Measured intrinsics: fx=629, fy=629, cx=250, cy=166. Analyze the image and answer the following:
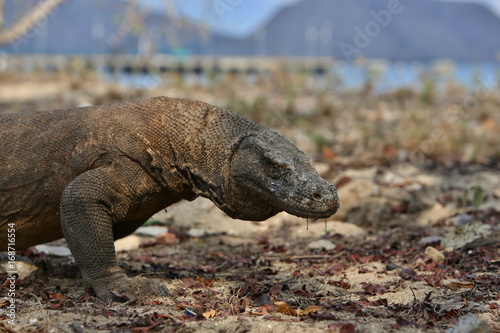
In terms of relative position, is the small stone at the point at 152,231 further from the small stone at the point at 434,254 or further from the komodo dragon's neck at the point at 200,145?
the small stone at the point at 434,254

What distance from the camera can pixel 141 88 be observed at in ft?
46.8

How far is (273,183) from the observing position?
3.51 metres

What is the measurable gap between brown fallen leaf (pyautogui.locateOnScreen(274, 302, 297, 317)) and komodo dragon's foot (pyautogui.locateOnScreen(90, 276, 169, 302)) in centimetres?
73

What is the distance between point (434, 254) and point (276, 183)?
1.77 meters

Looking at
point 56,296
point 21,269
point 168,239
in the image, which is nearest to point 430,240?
point 168,239

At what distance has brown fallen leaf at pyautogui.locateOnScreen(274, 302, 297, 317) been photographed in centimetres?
331

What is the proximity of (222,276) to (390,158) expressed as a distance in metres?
5.00

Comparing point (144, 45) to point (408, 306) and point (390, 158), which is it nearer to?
point (390, 158)

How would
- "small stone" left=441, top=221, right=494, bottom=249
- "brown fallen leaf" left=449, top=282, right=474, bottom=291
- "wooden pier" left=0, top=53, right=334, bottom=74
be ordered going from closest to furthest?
"brown fallen leaf" left=449, top=282, right=474, bottom=291 < "small stone" left=441, top=221, right=494, bottom=249 < "wooden pier" left=0, top=53, right=334, bottom=74

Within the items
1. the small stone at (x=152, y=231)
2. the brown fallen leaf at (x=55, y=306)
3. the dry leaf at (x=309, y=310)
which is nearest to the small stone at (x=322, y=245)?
the small stone at (x=152, y=231)

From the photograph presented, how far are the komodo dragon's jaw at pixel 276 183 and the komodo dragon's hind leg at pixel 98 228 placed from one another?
27.3 inches

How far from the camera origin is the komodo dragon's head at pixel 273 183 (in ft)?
11.1

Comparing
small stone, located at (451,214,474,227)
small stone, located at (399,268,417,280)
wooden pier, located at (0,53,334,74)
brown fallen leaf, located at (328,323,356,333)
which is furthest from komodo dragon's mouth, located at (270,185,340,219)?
wooden pier, located at (0,53,334,74)

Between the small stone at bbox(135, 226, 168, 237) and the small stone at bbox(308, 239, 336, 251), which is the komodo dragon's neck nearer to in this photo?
the small stone at bbox(308, 239, 336, 251)
